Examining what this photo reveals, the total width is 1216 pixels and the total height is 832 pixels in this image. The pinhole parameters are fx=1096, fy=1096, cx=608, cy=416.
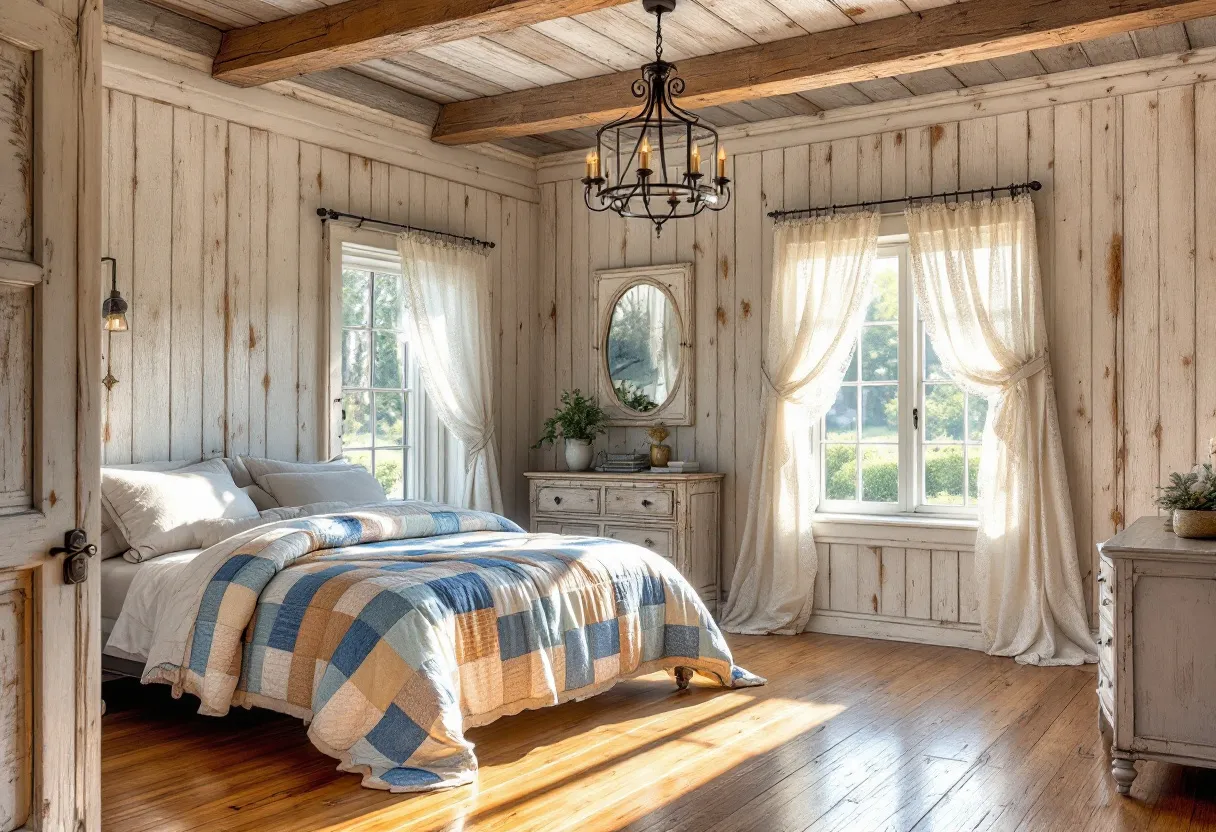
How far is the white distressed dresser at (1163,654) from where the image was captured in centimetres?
313

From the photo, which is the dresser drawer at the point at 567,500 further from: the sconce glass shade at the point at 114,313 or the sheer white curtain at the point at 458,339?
the sconce glass shade at the point at 114,313

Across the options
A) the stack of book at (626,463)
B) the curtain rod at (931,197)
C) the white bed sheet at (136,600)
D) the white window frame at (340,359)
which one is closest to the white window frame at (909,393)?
the curtain rod at (931,197)

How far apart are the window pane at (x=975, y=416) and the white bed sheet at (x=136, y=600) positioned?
3.65 m

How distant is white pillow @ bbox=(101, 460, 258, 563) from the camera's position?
409cm

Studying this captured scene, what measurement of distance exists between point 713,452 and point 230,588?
3150mm

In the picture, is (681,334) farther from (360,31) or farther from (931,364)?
(360,31)

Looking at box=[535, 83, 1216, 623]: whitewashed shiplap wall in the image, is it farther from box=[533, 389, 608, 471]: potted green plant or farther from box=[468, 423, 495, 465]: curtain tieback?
box=[468, 423, 495, 465]: curtain tieback

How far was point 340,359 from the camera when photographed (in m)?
5.45

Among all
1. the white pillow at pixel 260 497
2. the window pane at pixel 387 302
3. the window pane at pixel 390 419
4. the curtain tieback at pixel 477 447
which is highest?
the window pane at pixel 387 302

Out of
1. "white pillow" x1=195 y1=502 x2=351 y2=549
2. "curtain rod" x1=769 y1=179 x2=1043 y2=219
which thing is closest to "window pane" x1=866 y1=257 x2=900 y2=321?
"curtain rod" x1=769 y1=179 x2=1043 y2=219

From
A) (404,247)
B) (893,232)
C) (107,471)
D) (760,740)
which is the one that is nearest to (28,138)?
(107,471)

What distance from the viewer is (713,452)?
20.1 feet

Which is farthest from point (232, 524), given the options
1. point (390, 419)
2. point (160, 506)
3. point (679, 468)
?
point (679, 468)

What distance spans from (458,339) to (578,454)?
96 centimetres
